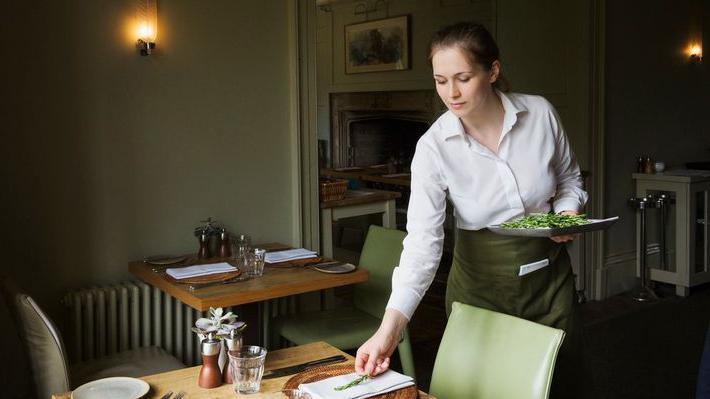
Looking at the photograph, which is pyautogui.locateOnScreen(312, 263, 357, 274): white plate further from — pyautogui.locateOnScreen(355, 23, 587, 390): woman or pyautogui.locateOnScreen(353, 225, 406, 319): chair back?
pyautogui.locateOnScreen(355, 23, 587, 390): woman

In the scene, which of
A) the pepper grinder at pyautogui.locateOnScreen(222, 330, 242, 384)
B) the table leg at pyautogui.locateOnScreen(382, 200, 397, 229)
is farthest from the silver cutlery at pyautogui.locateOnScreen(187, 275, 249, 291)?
the table leg at pyautogui.locateOnScreen(382, 200, 397, 229)

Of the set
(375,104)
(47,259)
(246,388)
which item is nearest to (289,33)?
(47,259)

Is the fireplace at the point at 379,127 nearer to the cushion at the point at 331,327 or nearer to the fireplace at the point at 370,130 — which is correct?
the fireplace at the point at 370,130

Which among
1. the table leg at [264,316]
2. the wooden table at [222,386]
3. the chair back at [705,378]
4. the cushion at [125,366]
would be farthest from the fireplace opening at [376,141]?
the chair back at [705,378]

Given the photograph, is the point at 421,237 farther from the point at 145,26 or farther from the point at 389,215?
the point at 389,215

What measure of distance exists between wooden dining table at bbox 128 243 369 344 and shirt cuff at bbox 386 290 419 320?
1.11 metres

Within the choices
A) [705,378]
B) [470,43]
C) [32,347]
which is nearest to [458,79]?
[470,43]

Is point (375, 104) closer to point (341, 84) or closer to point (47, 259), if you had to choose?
point (341, 84)

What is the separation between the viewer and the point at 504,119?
2.17 m

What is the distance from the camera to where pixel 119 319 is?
3.30 m

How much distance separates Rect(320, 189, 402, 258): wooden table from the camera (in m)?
4.19

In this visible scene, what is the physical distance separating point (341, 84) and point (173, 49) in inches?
205

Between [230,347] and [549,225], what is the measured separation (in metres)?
0.89

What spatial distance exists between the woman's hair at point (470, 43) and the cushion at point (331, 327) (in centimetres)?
156
